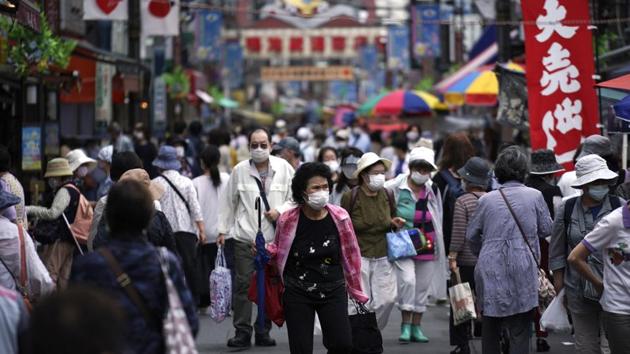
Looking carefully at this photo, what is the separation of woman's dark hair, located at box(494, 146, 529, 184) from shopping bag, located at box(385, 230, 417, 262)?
2301 mm

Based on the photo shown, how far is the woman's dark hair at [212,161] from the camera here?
44.0 ft

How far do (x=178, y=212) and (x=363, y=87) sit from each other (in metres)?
91.2

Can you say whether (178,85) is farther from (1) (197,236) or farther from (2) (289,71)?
(2) (289,71)

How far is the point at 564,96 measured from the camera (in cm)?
1291

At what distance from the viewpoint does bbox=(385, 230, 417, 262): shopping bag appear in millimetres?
11062

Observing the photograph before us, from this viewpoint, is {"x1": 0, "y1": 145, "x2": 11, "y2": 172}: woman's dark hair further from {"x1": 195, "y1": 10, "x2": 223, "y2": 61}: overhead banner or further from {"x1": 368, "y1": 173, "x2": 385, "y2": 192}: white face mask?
{"x1": 195, "y1": 10, "x2": 223, "y2": 61}: overhead banner

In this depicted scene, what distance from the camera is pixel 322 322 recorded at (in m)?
8.59

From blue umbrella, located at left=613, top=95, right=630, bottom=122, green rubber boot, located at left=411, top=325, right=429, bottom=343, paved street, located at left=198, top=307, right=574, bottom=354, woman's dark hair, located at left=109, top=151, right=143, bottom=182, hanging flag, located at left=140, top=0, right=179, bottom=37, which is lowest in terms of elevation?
paved street, located at left=198, top=307, right=574, bottom=354

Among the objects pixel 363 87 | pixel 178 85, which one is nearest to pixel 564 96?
pixel 178 85

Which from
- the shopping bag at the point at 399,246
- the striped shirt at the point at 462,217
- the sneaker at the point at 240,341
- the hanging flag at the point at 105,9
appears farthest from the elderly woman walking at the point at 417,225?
the hanging flag at the point at 105,9

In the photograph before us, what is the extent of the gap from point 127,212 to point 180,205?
6.54 metres

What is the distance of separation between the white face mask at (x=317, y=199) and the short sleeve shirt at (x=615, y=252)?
1856 mm

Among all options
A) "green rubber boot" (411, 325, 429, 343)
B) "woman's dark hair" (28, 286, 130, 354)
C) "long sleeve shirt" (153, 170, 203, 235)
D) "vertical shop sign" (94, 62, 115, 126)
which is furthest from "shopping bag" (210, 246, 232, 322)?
"vertical shop sign" (94, 62, 115, 126)

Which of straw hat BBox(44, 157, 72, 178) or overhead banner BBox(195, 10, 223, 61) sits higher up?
overhead banner BBox(195, 10, 223, 61)
